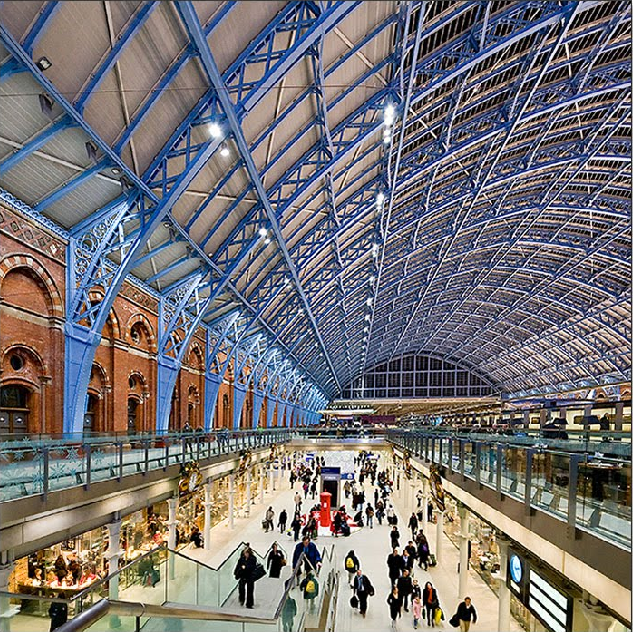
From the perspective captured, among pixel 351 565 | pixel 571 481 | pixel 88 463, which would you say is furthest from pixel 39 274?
pixel 571 481

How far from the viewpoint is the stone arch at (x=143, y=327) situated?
24.7 metres

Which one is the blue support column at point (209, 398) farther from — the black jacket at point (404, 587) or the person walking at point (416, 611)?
the person walking at point (416, 611)

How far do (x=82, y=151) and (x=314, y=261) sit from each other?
828 inches

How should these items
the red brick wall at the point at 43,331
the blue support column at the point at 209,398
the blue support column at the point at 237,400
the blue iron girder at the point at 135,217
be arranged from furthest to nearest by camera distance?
the blue support column at the point at 237,400 < the blue support column at the point at 209,398 < the red brick wall at the point at 43,331 < the blue iron girder at the point at 135,217

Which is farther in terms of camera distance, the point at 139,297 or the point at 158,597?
the point at 139,297

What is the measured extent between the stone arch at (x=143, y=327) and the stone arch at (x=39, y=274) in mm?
6405

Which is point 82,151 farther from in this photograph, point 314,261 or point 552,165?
point 552,165

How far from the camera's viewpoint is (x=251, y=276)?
102 ft

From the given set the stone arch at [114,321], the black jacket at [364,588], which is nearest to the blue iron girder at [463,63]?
the stone arch at [114,321]

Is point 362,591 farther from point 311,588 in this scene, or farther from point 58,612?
point 58,612

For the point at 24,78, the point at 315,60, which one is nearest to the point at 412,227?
the point at 315,60

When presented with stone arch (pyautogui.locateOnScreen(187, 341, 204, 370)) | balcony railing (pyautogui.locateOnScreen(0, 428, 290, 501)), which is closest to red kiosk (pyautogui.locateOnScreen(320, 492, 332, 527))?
stone arch (pyautogui.locateOnScreen(187, 341, 204, 370))

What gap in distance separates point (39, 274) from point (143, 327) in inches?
361

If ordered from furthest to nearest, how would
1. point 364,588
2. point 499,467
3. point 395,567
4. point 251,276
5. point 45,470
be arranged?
point 251,276, point 395,567, point 364,588, point 499,467, point 45,470
